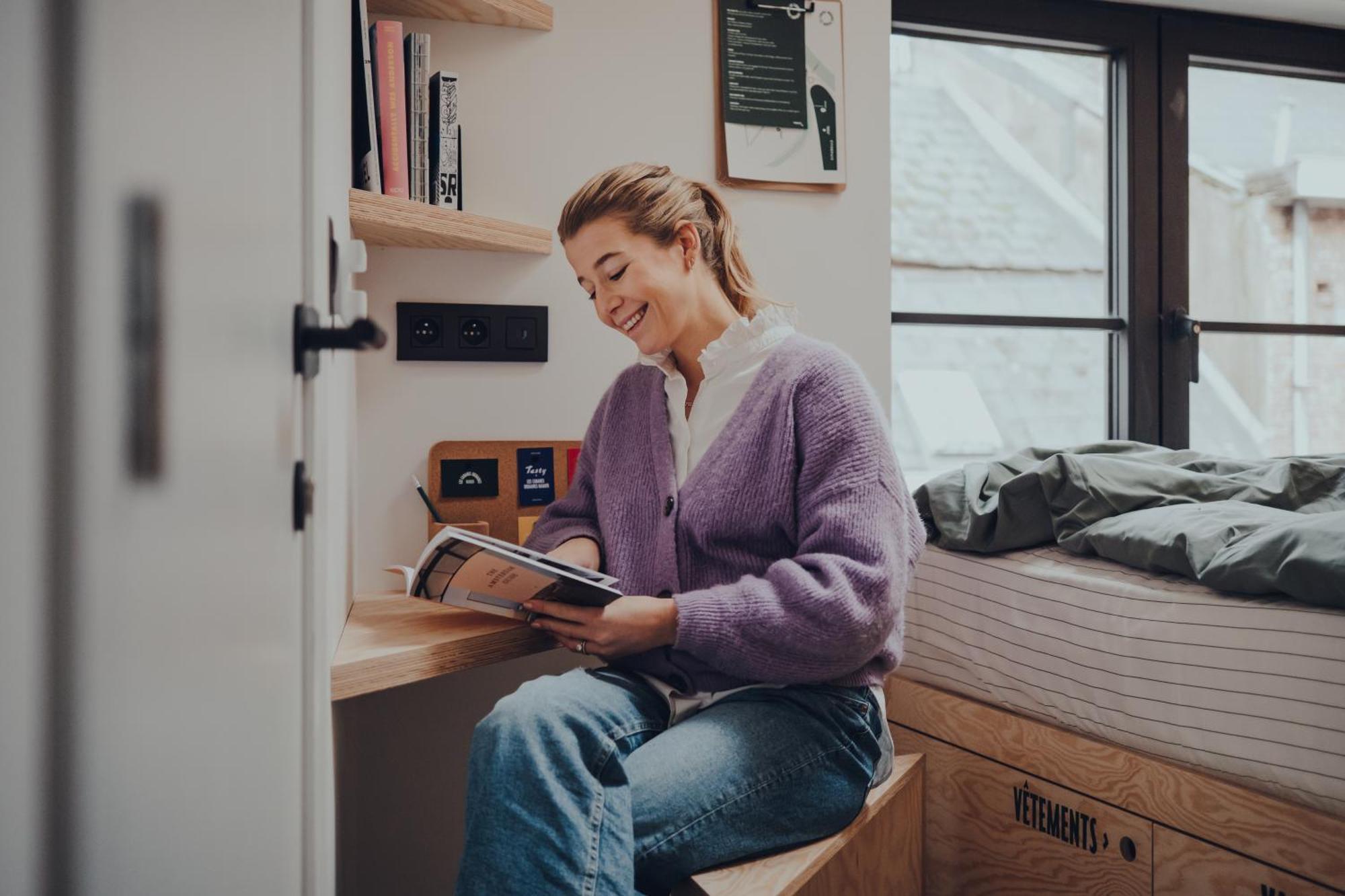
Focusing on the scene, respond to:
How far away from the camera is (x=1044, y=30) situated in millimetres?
2283

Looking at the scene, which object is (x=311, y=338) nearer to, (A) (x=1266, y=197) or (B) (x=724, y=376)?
(B) (x=724, y=376)

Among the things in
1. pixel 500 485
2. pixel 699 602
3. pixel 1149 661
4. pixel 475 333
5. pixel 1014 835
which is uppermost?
pixel 475 333

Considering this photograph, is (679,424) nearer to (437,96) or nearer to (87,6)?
(437,96)

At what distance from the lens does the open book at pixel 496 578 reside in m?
1.04

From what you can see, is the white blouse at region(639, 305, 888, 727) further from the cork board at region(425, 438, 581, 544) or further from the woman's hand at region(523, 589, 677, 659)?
the cork board at region(425, 438, 581, 544)

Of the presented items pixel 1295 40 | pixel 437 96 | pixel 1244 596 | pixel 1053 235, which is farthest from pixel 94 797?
pixel 1295 40

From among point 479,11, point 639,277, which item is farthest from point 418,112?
point 639,277

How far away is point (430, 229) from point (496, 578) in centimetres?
62

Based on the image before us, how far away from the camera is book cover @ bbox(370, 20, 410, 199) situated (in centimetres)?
138

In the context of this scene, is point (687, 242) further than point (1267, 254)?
No

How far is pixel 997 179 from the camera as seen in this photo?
7.86 feet

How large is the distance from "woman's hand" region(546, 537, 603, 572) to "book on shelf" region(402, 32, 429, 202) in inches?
24.2

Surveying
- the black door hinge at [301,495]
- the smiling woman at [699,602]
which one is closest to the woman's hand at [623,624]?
the smiling woman at [699,602]

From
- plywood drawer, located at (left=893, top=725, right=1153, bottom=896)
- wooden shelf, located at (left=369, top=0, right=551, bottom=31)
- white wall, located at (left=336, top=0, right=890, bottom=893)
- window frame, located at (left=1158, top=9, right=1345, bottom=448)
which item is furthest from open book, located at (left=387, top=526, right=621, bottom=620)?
window frame, located at (left=1158, top=9, right=1345, bottom=448)
